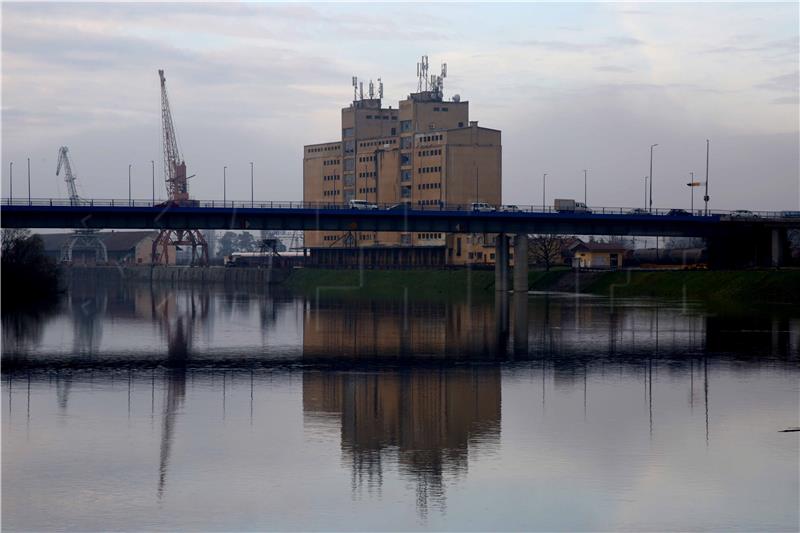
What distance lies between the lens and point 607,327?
285 ft

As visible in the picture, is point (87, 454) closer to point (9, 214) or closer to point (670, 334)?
point (670, 334)

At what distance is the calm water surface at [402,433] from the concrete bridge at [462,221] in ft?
191

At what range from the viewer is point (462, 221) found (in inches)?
6107

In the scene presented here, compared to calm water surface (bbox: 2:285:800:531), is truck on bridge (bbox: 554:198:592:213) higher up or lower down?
higher up

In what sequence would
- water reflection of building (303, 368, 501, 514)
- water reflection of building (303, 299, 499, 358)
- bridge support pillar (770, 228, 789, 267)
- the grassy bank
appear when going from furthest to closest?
bridge support pillar (770, 228, 789, 267), the grassy bank, water reflection of building (303, 299, 499, 358), water reflection of building (303, 368, 501, 514)

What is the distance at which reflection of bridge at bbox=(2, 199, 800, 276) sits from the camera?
132 m

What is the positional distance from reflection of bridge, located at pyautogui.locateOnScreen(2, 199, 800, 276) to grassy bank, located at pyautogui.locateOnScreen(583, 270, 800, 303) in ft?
24.2

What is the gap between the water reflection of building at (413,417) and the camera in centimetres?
3188

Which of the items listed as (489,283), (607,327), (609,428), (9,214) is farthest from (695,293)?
(609,428)

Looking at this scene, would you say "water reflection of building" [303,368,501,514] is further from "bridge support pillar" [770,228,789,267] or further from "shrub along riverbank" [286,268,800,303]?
"bridge support pillar" [770,228,789,267]

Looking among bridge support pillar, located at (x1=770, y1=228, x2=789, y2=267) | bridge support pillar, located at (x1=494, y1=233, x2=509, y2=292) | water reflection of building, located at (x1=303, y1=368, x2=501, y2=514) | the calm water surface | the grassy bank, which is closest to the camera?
the calm water surface

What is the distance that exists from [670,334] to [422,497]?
5374 cm

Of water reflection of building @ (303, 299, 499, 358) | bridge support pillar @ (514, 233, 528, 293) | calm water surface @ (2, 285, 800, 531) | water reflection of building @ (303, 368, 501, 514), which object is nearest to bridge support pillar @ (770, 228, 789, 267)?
bridge support pillar @ (514, 233, 528, 293)

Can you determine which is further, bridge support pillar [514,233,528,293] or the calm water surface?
bridge support pillar [514,233,528,293]
